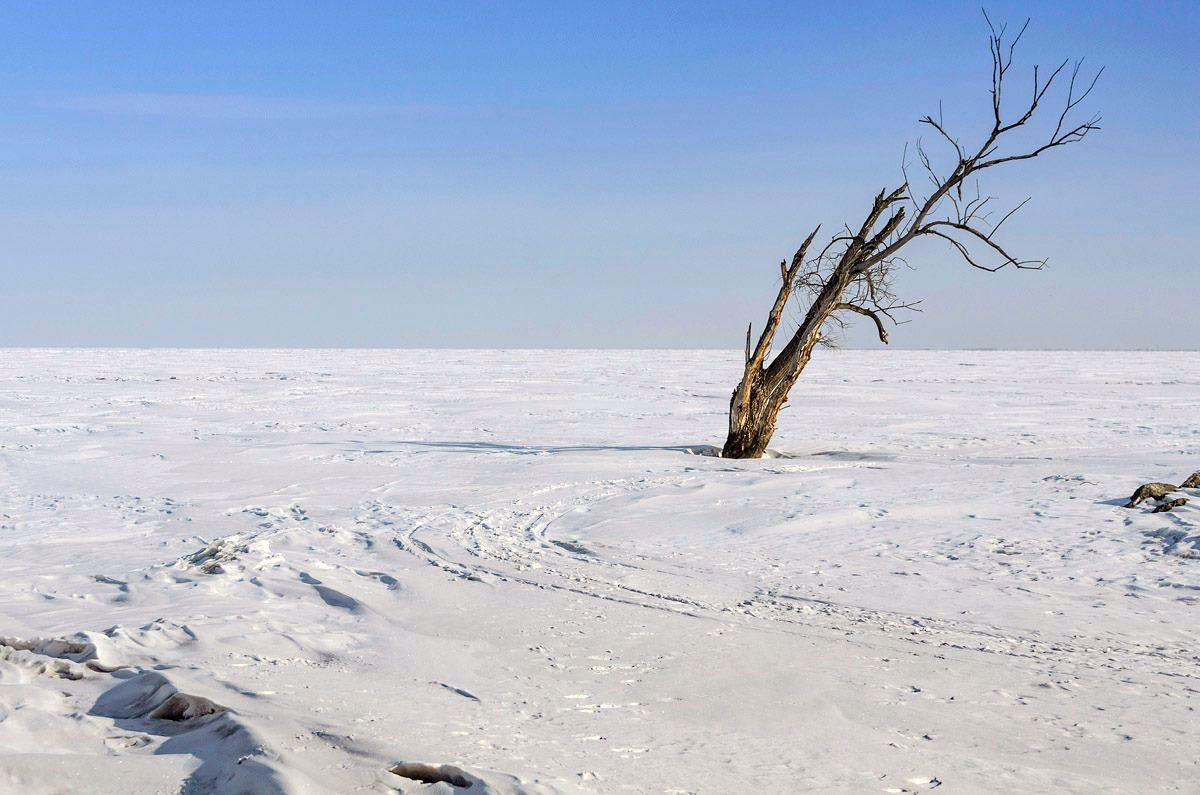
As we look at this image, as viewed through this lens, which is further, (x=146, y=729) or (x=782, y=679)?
(x=782, y=679)

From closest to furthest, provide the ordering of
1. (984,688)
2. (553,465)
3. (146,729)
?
1. (146,729)
2. (984,688)
3. (553,465)

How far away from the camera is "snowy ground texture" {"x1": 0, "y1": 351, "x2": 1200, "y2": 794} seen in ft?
11.1

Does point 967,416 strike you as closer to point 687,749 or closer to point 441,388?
point 441,388

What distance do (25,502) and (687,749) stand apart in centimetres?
785

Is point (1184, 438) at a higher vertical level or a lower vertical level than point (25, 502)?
higher

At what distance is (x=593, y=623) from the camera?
530 cm

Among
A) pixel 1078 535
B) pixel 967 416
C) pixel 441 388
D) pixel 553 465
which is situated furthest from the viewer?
pixel 441 388

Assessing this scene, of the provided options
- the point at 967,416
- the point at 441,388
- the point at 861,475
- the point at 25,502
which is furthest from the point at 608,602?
the point at 441,388

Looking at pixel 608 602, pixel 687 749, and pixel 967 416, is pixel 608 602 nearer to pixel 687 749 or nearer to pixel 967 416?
pixel 687 749

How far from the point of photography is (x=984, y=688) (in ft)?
14.0

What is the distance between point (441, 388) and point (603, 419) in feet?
36.3

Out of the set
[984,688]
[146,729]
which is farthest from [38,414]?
[984,688]

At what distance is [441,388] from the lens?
28.5 metres

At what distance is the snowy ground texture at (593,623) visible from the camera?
11.1ft
